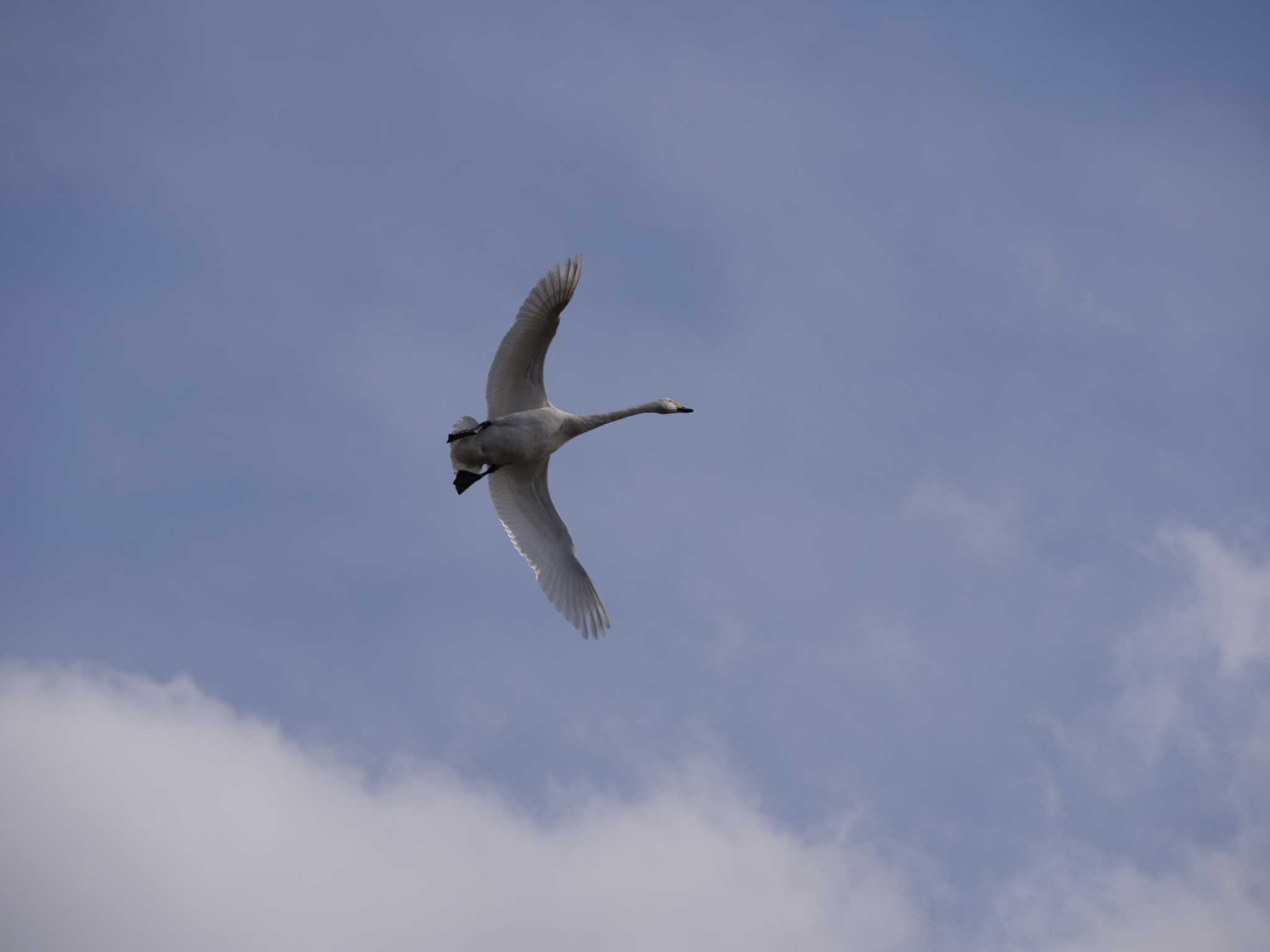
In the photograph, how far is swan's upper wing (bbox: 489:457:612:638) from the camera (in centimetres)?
2931

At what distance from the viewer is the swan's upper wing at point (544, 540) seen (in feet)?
96.2

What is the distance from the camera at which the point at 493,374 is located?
2842 centimetres

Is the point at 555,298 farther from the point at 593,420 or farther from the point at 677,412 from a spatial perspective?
the point at 677,412

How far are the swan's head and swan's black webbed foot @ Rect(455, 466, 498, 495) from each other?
435 centimetres

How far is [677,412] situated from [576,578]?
15.1 ft

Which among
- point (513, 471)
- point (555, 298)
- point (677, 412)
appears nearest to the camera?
point (555, 298)

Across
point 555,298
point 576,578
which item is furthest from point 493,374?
point 576,578

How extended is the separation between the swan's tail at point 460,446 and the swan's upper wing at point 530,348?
508 mm

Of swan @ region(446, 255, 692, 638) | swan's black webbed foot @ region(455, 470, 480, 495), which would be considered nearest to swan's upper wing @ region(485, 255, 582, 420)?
swan @ region(446, 255, 692, 638)

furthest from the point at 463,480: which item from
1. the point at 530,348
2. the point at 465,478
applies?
the point at 530,348

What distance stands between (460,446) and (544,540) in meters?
2.86

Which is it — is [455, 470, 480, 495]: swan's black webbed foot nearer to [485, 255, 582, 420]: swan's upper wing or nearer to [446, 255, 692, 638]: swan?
[446, 255, 692, 638]: swan

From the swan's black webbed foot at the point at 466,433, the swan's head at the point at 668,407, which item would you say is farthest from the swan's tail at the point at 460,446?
the swan's head at the point at 668,407

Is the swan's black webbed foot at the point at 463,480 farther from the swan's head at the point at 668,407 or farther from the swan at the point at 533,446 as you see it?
the swan's head at the point at 668,407
